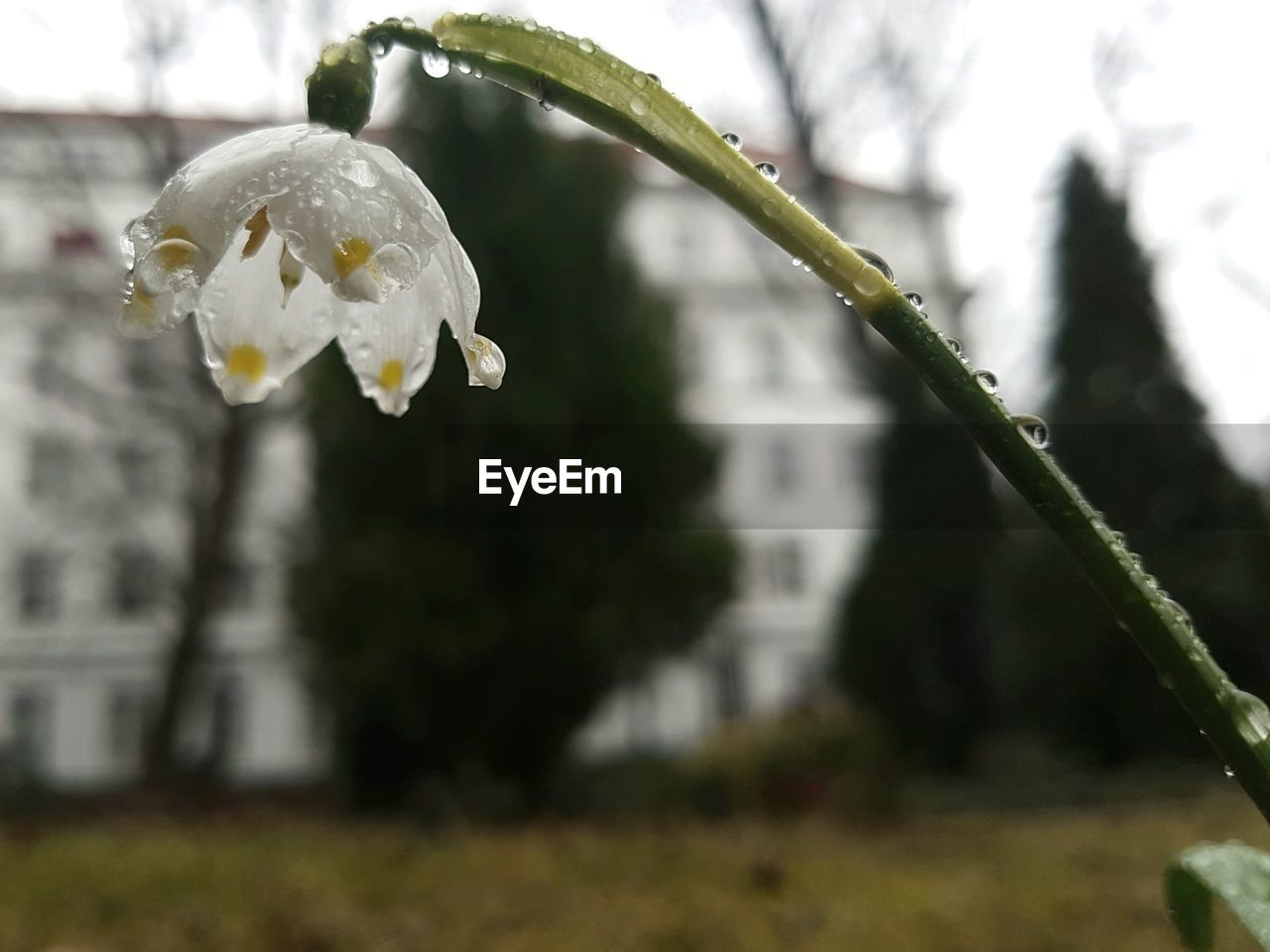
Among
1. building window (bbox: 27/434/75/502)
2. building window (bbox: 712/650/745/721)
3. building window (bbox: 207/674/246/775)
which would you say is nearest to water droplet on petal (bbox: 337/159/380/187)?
building window (bbox: 712/650/745/721)

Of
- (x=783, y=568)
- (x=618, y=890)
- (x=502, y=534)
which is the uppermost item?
(x=783, y=568)

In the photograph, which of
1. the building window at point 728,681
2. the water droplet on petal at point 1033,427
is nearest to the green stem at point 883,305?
the water droplet on petal at point 1033,427

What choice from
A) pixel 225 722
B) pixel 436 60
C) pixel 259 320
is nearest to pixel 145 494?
pixel 225 722

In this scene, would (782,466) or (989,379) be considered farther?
(782,466)

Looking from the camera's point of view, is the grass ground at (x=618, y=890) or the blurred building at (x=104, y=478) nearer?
the grass ground at (x=618, y=890)

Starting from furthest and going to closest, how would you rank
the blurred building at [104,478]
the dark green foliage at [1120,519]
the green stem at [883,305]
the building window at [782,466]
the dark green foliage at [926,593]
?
the building window at [782,466] → the blurred building at [104,478] → the dark green foliage at [926,593] → the dark green foliage at [1120,519] → the green stem at [883,305]

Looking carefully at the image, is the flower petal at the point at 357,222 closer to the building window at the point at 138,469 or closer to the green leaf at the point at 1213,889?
the green leaf at the point at 1213,889

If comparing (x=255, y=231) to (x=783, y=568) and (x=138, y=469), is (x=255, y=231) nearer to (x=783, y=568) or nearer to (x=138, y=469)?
(x=138, y=469)
